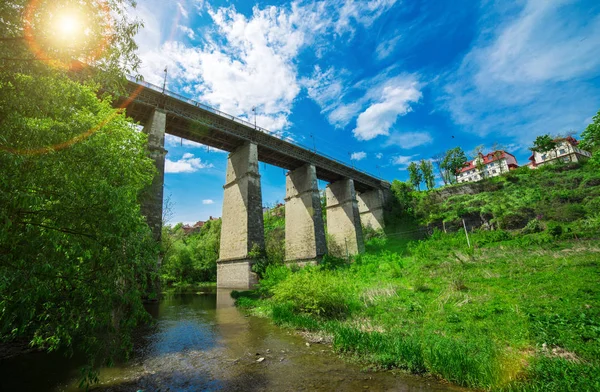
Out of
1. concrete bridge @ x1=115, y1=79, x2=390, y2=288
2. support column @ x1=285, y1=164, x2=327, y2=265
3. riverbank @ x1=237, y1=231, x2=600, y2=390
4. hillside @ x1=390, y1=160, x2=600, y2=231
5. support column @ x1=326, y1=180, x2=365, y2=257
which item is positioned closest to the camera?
riverbank @ x1=237, y1=231, x2=600, y2=390

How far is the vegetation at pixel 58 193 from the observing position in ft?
11.6

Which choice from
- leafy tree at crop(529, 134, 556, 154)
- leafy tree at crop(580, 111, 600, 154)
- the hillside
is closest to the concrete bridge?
the hillside

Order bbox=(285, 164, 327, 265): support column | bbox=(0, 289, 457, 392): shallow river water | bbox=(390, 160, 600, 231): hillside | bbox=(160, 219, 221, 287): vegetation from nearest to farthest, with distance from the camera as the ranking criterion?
bbox=(0, 289, 457, 392): shallow river water, bbox=(285, 164, 327, 265): support column, bbox=(390, 160, 600, 231): hillside, bbox=(160, 219, 221, 287): vegetation

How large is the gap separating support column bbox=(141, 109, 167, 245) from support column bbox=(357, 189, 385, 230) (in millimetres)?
30315

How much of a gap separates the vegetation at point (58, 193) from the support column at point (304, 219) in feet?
69.1

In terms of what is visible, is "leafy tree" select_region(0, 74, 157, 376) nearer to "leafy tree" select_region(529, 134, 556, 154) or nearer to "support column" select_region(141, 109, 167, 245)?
"support column" select_region(141, 109, 167, 245)

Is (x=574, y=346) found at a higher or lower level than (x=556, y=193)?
lower

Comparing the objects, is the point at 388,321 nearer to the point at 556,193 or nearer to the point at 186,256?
the point at 556,193

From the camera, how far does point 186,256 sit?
38250 millimetres

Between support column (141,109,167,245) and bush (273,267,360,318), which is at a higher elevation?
support column (141,109,167,245)

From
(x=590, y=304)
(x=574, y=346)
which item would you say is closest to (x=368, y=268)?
(x=590, y=304)

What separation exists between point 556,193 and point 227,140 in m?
36.9

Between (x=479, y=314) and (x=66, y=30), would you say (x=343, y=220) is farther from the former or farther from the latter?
(x=66, y=30)

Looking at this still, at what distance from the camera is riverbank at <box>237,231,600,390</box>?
4.64m
